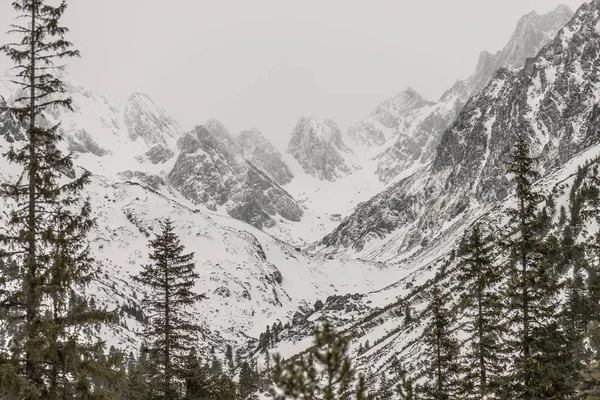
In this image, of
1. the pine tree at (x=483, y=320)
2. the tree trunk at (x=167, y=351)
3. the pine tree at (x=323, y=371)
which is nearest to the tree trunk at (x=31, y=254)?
the pine tree at (x=323, y=371)

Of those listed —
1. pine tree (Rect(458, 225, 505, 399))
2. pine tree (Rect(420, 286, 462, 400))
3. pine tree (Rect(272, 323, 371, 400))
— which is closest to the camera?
pine tree (Rect(272, 323, 371, 400))

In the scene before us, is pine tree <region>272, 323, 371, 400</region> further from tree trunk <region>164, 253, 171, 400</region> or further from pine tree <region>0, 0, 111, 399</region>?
tree trunk <region>164, 253, 171, 400</region>

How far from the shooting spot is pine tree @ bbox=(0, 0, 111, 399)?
15.8 m

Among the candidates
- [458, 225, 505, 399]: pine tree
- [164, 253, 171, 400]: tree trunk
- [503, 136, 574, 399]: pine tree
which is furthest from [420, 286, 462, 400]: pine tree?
[164, 253, 171, 400]: tree trunk

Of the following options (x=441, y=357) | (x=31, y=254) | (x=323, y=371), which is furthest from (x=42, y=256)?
(x=441, y=357)

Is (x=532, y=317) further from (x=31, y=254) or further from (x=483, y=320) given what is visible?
(x=31, y=254)

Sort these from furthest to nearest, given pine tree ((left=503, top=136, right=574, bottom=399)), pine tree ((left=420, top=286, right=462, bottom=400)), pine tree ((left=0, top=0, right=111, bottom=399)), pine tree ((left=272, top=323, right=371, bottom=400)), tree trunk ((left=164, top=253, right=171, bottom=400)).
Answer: tree trunk ((left=164, top=253, right=171, bottom=400))
pine tree ((left=420, top=286, right=462, bottom=400))
pine tree ((left=503, top=136, right=574, bottom=399))
pine tree ((left=0, top=0, right=111, bottom=399))
pine tree ((left=272, top=323, right=371, bottom=400))

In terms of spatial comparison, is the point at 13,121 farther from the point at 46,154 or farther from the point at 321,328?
the point at 321,328

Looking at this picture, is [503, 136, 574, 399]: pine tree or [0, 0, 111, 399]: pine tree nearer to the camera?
[0, 0, 111, 399]: pine tree

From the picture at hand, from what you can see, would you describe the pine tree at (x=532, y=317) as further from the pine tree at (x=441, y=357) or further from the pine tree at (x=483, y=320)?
the pine tree at (x=441, y=357)

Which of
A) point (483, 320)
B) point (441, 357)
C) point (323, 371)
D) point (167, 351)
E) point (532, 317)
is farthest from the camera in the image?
point (167, 351)

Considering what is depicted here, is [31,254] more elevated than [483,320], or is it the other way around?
[31,254]

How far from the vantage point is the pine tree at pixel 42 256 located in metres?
15.8

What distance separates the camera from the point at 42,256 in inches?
657
